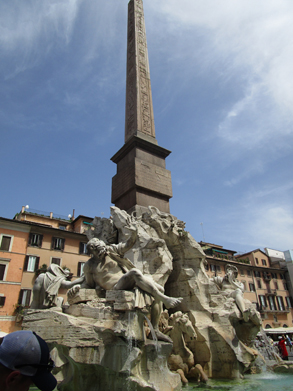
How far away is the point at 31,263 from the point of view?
19344mm

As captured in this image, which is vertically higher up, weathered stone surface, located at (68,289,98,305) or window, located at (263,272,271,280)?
window, located at (263,272,271,280)

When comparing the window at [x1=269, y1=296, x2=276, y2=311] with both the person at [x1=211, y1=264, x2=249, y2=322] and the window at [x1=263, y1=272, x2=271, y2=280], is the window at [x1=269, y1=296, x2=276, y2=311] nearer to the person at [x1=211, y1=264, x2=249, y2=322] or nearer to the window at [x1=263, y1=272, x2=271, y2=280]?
the window at [x1=263, y1=272, x2=271, y2=280]

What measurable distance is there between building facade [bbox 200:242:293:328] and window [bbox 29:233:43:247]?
14401 mm

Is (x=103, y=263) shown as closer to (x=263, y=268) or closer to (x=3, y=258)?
(x=3, y=258)

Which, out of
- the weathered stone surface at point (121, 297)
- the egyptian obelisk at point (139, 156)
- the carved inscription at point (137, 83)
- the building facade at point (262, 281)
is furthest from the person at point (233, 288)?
the building facade at point (262, 281)

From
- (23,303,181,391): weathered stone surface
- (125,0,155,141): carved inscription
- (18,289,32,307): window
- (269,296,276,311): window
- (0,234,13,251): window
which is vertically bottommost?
(23,303,181,391): weathered stone surface

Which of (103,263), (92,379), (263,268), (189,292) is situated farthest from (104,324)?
(263,268)

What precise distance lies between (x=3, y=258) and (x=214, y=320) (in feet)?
52.8

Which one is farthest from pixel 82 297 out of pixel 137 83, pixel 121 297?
pixel 137 83

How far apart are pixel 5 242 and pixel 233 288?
16.2 m

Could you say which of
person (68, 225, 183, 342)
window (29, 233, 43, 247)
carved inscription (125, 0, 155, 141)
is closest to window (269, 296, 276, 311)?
window (29, 233, 43, 247)

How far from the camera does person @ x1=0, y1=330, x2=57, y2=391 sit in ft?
3.26

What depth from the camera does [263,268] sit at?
30.9 meters

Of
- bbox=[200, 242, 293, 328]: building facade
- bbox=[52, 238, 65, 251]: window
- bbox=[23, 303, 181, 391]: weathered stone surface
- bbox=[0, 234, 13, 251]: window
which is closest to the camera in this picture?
bbox=[23, 303, 181, 391]: weathered stone surface
